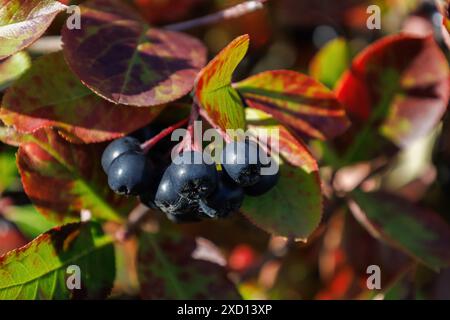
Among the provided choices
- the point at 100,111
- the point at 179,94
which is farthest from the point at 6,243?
the point at 179,94

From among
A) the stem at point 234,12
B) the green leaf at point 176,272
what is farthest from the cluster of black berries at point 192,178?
the stem at point 234,12

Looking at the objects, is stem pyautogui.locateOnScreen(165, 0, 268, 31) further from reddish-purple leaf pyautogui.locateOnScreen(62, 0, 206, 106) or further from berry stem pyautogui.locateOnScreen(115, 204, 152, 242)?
berry stem pyautogui.locateOnScreen(115, 204, 152, 242)

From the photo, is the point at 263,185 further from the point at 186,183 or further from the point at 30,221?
the point at 30,221

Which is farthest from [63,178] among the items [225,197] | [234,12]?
[234,12]

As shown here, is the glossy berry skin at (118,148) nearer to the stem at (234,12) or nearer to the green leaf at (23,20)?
the green leaf at (23,20)

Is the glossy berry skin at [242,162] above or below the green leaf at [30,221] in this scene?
above

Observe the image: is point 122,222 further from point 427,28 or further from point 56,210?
point 427,28
